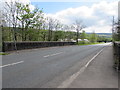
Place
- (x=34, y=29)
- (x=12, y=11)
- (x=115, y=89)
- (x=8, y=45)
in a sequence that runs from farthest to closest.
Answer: (x=34, y=29), (x=12, y=11), (x=8, y=45), (x=115, y=89)

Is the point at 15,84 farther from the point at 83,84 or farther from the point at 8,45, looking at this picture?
the point at 8,45

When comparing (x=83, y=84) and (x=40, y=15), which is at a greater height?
(x=40, y=15)

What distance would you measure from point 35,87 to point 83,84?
5.45 feet

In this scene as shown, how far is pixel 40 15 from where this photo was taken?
113 ft

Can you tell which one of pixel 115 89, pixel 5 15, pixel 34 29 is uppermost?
pixel 5 15

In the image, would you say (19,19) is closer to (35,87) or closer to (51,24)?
(51,24)

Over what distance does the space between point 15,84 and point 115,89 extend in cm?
342

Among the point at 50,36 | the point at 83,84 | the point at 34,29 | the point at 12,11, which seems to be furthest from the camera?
the point at 50,36

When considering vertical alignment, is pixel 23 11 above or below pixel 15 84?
above

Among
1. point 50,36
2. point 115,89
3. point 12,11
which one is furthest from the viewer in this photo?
point 50,36

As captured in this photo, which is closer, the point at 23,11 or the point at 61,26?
the point at 23,11

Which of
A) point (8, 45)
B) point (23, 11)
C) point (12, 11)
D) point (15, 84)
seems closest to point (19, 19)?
point (23, 11)

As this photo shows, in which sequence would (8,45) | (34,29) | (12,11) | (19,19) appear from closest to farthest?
(8,45)
(12,11)
(19,19)
(34,29)

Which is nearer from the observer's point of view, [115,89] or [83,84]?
[115,89]
